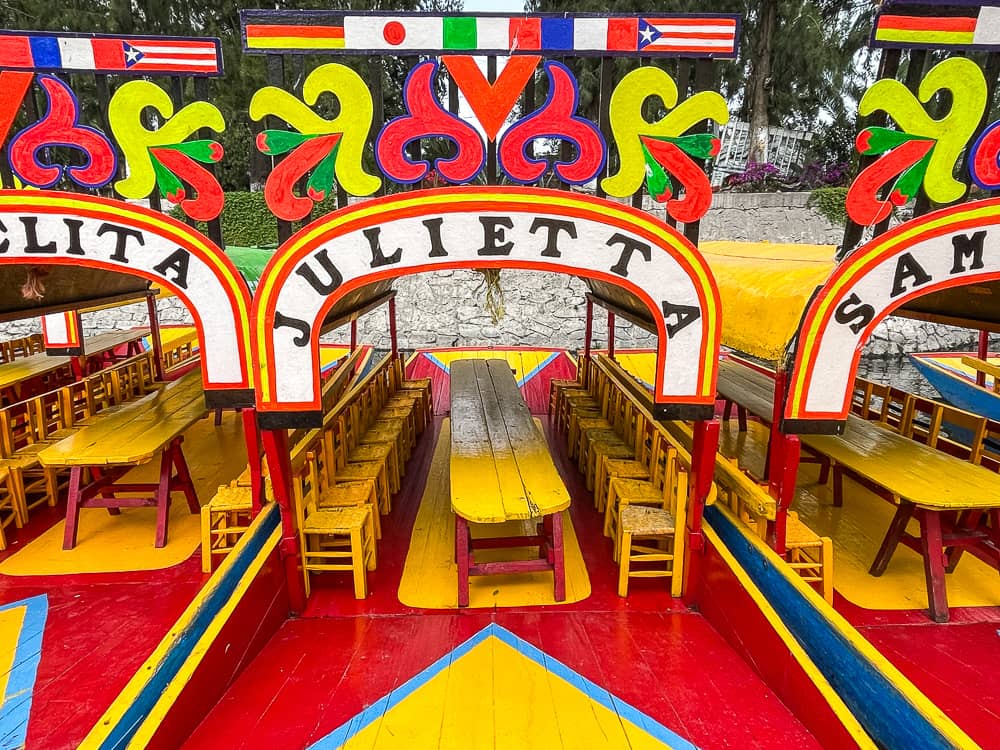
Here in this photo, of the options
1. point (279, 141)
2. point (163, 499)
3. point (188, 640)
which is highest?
point (279, 141)

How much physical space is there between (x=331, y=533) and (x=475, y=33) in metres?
3.33

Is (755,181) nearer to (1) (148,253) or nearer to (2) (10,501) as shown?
(1) (148,253)

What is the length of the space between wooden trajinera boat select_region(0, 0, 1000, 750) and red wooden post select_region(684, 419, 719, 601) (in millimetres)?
29

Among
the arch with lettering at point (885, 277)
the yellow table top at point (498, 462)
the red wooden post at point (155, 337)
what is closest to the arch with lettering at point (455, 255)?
the arch with lettering at point (885, 277)

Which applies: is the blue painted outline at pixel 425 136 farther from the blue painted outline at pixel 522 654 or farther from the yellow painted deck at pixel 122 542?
the yellow painted deck at pixel 122 542

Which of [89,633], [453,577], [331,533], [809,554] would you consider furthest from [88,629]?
[809,554]

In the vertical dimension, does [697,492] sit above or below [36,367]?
below

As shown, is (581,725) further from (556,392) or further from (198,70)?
(556,392)

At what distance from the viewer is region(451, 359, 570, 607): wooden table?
3.85 meters

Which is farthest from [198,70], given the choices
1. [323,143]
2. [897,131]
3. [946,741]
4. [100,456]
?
[946,741]

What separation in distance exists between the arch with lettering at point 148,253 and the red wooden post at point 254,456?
0.54 meters

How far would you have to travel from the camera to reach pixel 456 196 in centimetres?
320

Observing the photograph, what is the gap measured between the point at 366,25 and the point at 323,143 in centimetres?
66

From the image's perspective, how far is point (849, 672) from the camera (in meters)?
2.59
